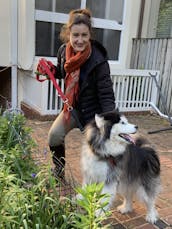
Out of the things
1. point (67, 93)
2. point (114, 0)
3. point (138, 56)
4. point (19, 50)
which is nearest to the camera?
point (67, 93)

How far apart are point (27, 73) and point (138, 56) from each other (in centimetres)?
330

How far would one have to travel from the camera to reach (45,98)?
607 centimetres

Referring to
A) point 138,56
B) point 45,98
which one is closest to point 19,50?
point 45,98

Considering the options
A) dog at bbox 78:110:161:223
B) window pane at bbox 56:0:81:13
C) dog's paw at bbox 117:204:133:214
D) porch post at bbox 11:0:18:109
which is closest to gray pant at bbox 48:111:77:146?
dog at bbox 78:110:161:223

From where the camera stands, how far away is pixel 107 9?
282 inches

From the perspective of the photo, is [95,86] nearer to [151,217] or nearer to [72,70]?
[72,70]

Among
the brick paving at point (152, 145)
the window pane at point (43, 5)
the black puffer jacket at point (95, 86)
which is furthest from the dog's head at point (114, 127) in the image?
the window pane at point (43, 5)

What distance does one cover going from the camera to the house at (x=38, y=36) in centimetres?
621

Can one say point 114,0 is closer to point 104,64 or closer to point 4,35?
point 4,35

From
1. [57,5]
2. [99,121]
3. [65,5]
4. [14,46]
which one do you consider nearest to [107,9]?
[65,5]

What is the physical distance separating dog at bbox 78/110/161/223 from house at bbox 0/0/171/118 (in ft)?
11.4

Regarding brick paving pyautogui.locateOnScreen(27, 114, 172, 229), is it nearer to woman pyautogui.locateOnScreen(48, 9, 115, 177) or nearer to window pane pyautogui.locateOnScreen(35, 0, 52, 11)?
woman pyautogui.locateOnScreen(48, 9, 115, 177)

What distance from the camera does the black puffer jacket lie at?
9.04 feet

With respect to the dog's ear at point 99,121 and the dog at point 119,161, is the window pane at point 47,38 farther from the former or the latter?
the dog's ear at point 99,121
